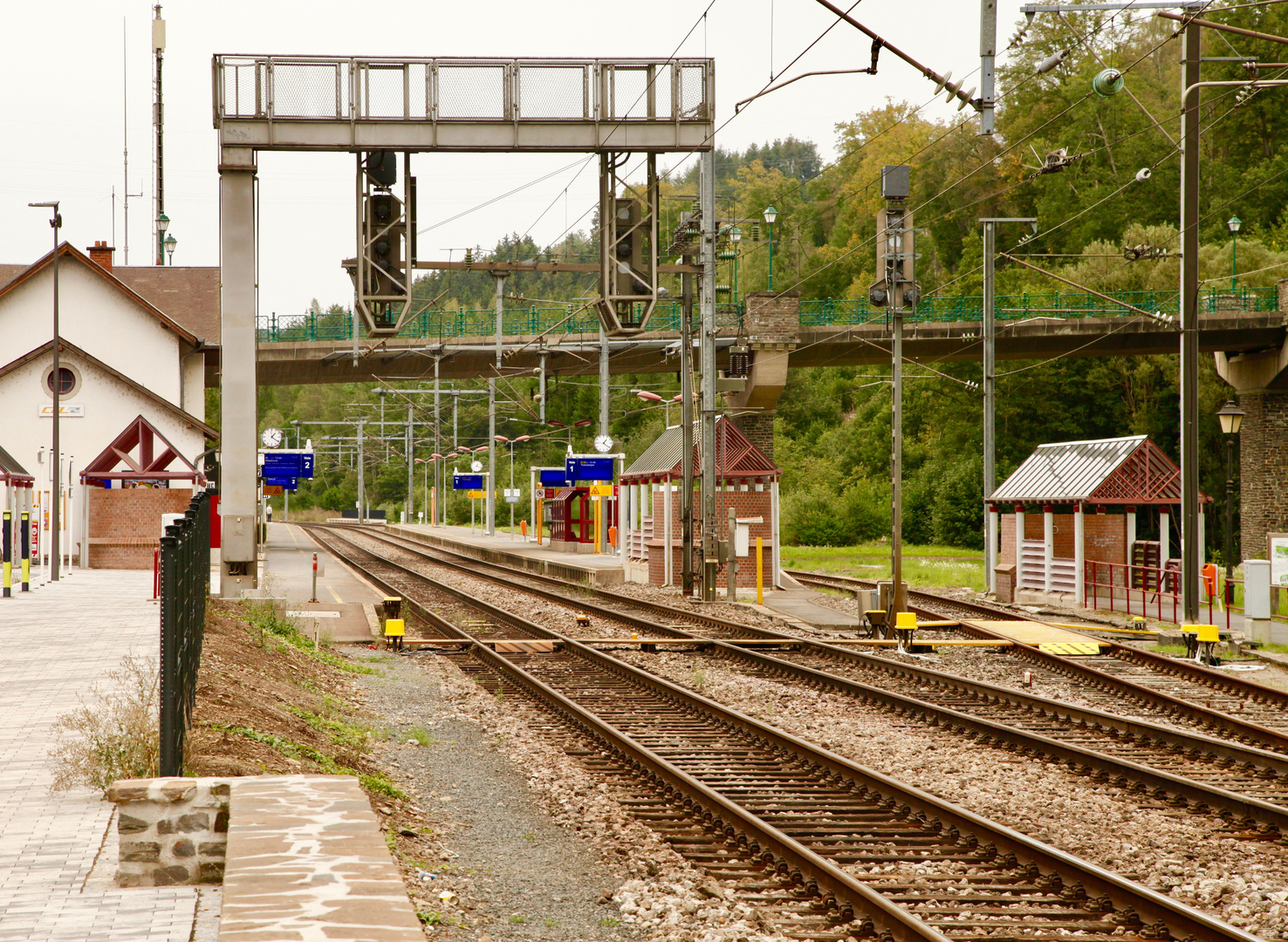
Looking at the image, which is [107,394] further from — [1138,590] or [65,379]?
[1138,590]

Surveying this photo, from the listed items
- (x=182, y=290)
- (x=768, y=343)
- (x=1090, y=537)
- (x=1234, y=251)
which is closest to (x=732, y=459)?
(x=1090, y=537)

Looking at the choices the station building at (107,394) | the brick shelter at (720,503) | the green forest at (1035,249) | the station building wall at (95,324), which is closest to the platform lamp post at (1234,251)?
the green forest at (1035,249)

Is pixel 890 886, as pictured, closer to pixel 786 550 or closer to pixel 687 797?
pixel 687 797

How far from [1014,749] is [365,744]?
5.85 m

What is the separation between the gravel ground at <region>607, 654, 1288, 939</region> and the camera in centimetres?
754

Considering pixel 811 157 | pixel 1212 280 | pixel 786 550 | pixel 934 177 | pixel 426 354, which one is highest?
pixel 811 157

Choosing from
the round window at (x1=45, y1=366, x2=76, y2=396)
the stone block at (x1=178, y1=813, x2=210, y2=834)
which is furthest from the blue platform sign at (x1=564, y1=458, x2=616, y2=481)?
the stone block at (x1=178, y1=813, x2=210, y2=834)

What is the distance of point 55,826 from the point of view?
7.50 m

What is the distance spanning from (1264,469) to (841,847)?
157 feet

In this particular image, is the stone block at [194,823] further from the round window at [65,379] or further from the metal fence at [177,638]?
the round window at [65,379]

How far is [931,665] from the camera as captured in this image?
59.6 feet

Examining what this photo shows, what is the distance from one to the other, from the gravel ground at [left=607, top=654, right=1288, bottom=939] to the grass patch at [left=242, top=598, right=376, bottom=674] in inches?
233

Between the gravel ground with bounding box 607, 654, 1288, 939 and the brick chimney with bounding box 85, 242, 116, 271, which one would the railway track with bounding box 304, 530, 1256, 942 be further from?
the brick chimney with bounding box 85, 242, 116, 271

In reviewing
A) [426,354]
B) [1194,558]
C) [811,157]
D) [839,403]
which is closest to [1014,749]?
[1194,558]
